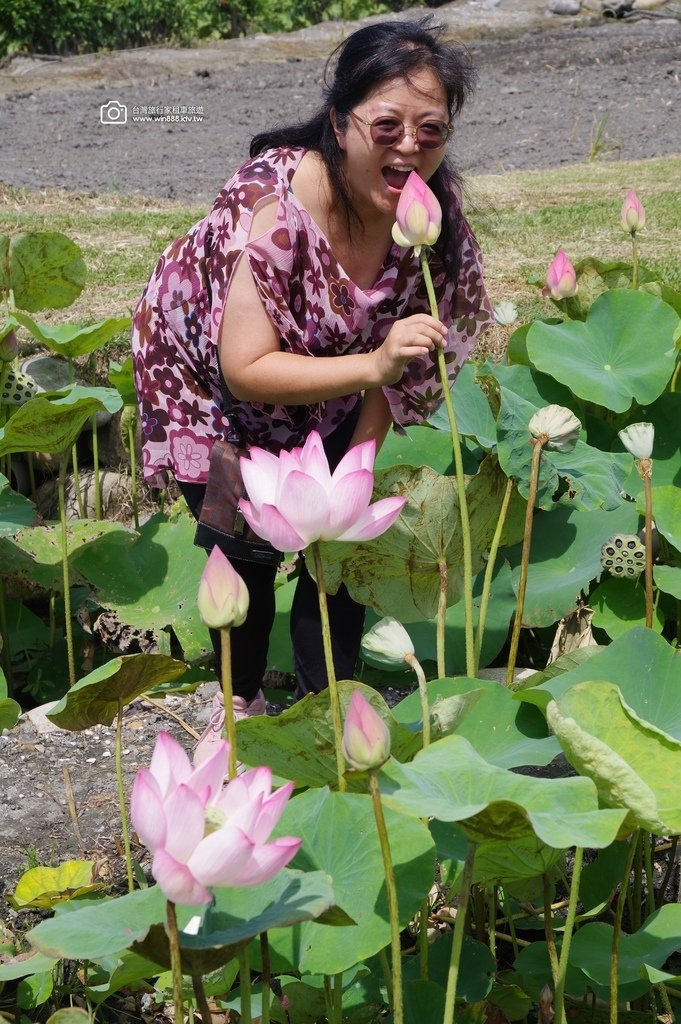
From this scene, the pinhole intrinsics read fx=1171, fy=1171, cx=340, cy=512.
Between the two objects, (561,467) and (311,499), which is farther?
(561,467)

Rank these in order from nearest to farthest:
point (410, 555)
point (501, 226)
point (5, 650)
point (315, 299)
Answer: point (410, 555)
point (315, 299)
point (5, 650)
point (501, 226)

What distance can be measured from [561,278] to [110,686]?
1.31 meters

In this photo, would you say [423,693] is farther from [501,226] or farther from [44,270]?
[501,226]

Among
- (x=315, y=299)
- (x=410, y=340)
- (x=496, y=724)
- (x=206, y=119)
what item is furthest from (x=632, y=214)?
(x=206, y=119)

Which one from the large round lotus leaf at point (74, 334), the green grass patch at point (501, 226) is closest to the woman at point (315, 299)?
the large round lotus leaf at point (74, 334)

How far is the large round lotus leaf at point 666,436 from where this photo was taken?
2.32 meters

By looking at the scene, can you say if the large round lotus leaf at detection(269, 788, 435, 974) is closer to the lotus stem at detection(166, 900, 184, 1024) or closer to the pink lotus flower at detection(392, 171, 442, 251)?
the lotus stem at detection(166, 900, 184, 1024)

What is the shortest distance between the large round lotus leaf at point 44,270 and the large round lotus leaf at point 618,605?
4.66ft

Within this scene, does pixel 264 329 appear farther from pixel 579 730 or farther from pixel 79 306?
pixel 79 306

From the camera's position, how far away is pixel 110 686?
1.38 meters

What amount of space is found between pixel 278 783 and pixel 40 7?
11093 millimetres

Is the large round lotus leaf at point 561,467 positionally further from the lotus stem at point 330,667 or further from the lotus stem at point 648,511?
the lotus stem at point 330,667

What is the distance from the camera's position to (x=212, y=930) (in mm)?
953

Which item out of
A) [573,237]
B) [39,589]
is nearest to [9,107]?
[573,237]
